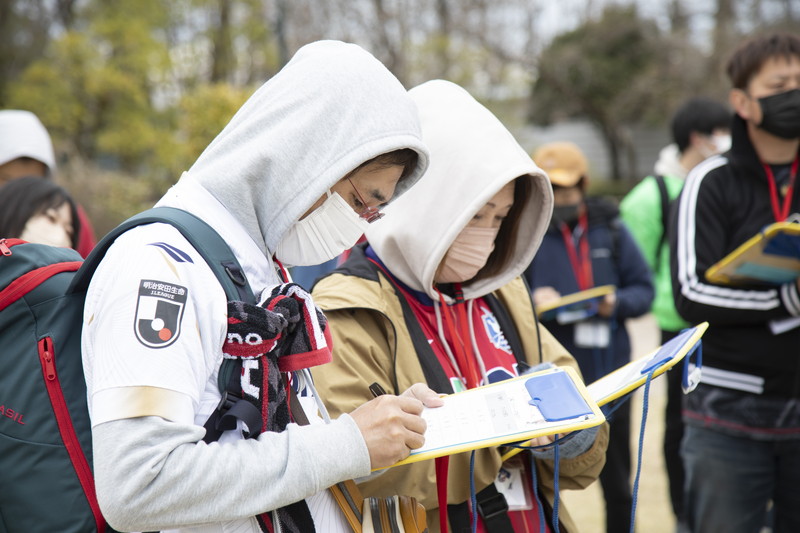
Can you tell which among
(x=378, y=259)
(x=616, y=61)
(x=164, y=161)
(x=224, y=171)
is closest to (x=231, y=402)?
(x=224, y=171)

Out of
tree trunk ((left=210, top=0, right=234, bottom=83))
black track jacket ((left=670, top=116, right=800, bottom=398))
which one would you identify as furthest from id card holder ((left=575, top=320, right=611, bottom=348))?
tree trunk ((left=210, top=0, right=234, bottom=83))

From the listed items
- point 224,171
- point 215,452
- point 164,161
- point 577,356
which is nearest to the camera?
point 215,452

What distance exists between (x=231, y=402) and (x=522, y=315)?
1114mm

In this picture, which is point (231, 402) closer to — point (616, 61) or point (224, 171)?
point (224, 171)

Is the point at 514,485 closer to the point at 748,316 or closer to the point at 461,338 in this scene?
the point at 461,338

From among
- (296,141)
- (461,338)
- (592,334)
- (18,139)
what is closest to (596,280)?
(592,334)

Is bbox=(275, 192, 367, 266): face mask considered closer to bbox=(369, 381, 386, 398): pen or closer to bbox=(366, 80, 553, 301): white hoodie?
bbox=(369, 381, 386, 398): pen

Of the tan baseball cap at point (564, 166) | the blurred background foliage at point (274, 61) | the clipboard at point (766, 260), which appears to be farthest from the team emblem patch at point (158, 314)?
the blurred background foliage at point (274, 61)

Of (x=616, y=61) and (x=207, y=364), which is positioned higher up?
(x=616, y=61)

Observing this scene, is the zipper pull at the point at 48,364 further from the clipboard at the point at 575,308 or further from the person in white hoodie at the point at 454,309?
the clipboard at the point at 575,308

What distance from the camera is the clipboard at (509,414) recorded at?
130cm

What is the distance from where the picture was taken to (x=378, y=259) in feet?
6.55

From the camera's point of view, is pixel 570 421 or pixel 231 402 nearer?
pixel 231 402

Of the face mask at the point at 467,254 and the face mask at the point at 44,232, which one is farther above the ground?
the face mask at the point at 44,232
